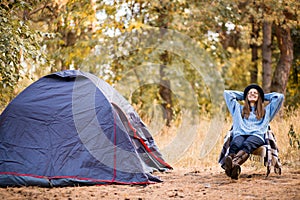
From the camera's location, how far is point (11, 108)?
540 centimetres

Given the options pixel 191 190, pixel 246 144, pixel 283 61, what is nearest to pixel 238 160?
pixel 246 144

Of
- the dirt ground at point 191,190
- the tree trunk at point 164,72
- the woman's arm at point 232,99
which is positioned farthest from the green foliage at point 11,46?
the tree trunk at point 164,72

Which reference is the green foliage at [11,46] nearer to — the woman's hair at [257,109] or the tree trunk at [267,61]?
the woman's hair at [257,109]

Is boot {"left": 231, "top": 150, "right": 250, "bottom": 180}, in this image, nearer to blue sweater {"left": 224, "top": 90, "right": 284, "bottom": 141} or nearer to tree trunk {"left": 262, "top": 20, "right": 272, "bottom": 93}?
blue sweater {"left": 224, "top": 90, "right": 284, "bottom": 141}

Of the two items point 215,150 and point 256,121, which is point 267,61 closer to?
point 215,150

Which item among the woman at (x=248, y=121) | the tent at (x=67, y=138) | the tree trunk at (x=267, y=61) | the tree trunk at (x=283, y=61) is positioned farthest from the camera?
the tree trunk at (x=267, y=61)

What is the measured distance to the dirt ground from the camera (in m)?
4.36

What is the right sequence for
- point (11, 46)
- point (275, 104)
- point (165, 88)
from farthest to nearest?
point (165, 88)
point (275, 104)
point (11, 46)

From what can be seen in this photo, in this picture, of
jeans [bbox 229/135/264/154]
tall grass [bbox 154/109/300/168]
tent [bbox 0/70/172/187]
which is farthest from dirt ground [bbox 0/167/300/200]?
tall grass [bbox 154/109/300/168]

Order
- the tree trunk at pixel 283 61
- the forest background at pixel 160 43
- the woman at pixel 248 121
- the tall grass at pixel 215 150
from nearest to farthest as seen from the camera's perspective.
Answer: the woman at pixel 248 121 → the tall grass at pixel 215 150 → the forest background at pixel 160 43 → the tree trunk at pixel 283 61

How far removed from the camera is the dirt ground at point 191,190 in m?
4.36

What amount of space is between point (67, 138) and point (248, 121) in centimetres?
224

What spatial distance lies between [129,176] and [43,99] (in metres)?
1.47

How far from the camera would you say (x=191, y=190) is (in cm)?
472
